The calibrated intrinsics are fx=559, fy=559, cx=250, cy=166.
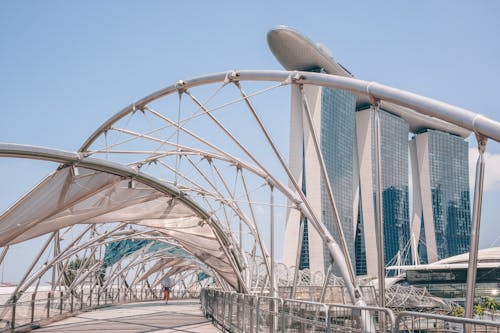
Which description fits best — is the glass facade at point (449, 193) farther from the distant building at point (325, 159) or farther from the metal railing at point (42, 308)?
the metal railing at point (42, 308)

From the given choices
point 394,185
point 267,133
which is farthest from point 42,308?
point 394,185

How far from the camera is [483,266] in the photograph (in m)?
82.2

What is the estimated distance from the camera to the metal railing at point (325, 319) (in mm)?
7262

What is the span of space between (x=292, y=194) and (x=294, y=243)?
98.4 m

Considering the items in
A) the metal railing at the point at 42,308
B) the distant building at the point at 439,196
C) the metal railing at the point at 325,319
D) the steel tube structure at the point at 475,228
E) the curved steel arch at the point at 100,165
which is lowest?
the metal railing at the point at 42,308

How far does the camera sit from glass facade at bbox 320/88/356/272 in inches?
5128

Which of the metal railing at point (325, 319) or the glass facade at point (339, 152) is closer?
the metal railing at point (325, 319)

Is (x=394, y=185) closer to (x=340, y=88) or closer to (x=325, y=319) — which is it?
(x=340, y=88)

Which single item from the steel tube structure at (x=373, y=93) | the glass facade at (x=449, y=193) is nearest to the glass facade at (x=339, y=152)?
the glass facade at (x=449, y=193)

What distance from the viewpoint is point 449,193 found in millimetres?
173250

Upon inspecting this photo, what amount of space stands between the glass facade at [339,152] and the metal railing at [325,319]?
109 metres

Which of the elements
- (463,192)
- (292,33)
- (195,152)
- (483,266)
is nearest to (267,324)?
(195,152)

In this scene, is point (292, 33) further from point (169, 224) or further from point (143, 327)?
point (143, 327)

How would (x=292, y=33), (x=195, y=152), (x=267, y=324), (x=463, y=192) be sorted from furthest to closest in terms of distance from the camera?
(x=463, y=192) < (x=292, y=33) < (x=195, y=152) < (x=267, y=324)
